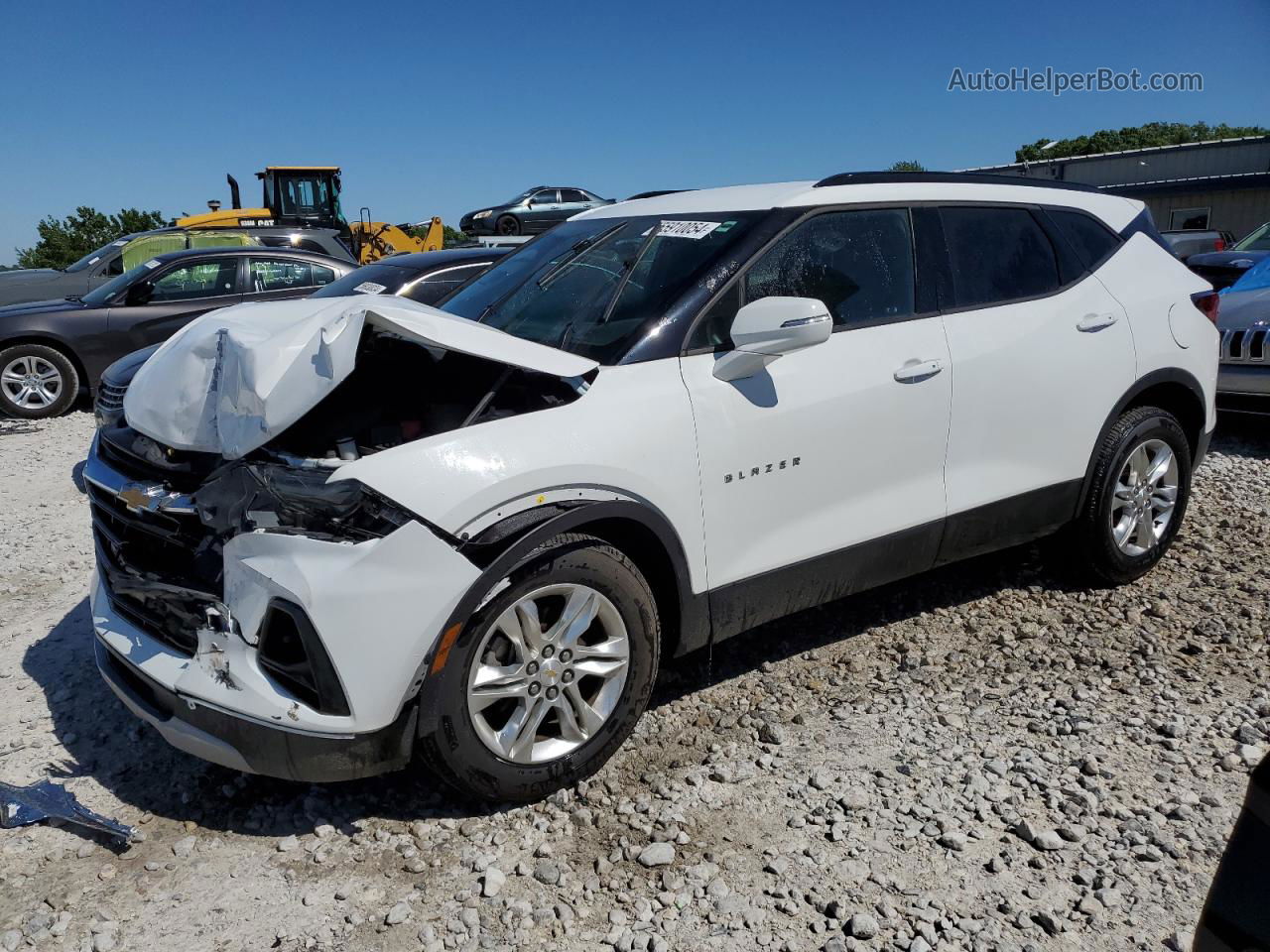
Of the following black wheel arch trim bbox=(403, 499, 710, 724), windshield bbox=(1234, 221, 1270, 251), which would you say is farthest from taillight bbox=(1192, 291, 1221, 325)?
windshield bbox=(1234, 221, 1270, 251)

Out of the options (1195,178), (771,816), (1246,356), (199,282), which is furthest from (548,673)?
(1195,178)

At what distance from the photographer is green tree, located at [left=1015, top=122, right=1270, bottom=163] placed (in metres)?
52.9

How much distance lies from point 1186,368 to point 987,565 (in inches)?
51.4

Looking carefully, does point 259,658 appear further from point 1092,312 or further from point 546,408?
point 1092,312

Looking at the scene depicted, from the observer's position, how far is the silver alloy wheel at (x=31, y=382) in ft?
31.1

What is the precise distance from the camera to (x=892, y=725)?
338cm

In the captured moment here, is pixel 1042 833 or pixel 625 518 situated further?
pixel 625 518

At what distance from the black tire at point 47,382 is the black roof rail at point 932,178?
29.0ft

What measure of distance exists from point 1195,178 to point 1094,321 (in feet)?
101

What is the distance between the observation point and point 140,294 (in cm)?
984

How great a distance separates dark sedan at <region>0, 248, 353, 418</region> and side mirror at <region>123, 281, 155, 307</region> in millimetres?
10

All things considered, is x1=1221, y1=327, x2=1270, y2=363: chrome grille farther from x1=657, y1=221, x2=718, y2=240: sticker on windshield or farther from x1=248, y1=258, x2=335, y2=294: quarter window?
x1=248, y1=258, x2=335, y2=294: quarter window

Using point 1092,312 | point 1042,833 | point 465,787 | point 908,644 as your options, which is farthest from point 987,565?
point 465,787

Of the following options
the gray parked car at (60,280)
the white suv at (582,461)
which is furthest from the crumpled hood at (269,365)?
the gray parked car at (60,280)
